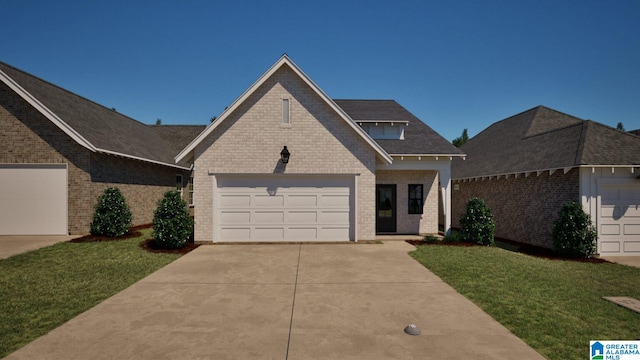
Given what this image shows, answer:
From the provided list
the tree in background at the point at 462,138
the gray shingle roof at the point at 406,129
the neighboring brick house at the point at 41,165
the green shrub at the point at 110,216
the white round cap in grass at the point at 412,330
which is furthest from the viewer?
the tree in background at the point at 462,138

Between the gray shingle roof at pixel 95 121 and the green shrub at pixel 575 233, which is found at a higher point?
the gray shingle roof at pixel 95 121

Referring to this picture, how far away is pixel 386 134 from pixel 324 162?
5.09m

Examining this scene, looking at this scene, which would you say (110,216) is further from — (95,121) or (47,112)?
(95,121)

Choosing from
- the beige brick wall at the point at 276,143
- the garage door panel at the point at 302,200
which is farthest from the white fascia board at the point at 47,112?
the garage door panel at the point at 302,200

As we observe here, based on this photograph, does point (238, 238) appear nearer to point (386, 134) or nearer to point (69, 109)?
point (386, 134)

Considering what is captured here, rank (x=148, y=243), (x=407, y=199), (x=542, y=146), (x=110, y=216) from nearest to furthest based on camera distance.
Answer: (x=148, y=243) < (x=110, y=216) < (x=542, y=146) < (x=407, y=199)

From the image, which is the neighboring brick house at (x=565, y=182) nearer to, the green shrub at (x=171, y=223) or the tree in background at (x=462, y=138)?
the green shrub at (x=171, y=223)

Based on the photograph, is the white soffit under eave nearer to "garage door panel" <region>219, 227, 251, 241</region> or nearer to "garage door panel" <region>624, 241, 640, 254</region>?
"garage door panel" <region>219, 227, 251, 241</region>

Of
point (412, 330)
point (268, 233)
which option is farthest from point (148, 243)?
point (412, 330)

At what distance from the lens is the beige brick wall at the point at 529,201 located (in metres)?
12.1

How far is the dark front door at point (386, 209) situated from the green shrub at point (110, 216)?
11247 mm

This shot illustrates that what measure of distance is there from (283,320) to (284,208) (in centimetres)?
731

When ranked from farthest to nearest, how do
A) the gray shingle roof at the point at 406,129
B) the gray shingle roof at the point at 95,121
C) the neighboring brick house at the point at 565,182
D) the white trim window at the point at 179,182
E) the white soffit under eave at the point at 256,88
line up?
the white trim window at the point at 179,182
the gray shingle roof at the point at 406,129
the gray shingle roof at the point at 95,121
the white soffit under eave at the point at 256,88
the neighboring brick house at the point at 565,182

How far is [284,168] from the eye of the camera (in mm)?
12305
